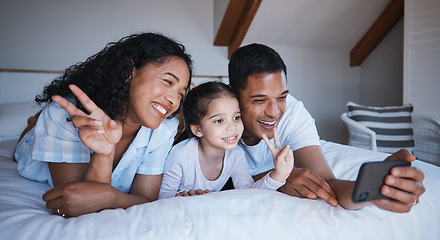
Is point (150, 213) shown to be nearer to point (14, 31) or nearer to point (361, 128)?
point (361, 128)

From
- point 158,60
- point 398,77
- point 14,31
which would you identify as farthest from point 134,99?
point 398,77

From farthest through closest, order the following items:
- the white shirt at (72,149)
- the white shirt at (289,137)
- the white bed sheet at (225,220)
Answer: the white shirt at (289,137), the white shirt at (72,149), the white bed sheet at (225,220)

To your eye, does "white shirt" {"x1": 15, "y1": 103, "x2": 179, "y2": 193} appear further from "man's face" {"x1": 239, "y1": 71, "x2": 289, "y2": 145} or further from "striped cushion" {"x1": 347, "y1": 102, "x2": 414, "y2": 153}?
"striped cushion" {"x1": 347, "y1": 102, "x2": 414, "y2": 153}

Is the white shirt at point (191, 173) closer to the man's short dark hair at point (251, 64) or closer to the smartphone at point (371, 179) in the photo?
the man's short dark hair at point (251, 64)

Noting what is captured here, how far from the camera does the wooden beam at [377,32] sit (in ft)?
11.4

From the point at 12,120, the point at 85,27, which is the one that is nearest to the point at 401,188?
the point at 12,120

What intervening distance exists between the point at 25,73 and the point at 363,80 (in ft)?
13.5

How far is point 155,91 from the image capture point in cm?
102

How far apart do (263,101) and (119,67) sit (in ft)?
1.95

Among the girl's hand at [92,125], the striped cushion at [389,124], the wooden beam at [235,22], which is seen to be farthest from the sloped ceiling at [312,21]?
the girl's hand at [92,125]

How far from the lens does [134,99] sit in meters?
1.05

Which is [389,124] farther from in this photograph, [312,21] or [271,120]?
[271,120]

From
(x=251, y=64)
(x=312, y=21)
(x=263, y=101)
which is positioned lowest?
(x=263, y=101)

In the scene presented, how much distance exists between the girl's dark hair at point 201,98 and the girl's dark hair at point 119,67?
215 mm
